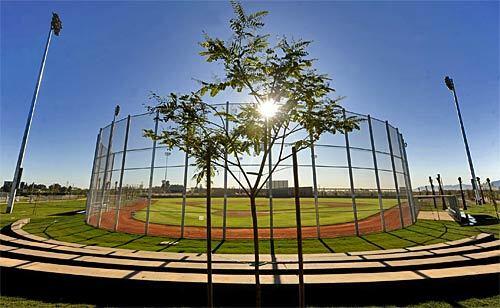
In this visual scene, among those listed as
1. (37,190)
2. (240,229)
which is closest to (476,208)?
(240,229)

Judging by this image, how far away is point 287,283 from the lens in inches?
203

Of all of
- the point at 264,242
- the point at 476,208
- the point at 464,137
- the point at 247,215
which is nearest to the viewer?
the point at 264,242

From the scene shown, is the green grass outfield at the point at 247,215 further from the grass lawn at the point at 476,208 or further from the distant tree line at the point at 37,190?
the distant tree line at the point at 37,190

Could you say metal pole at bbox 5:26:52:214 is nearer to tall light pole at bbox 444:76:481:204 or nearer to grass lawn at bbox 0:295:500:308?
grass lawn at bbox 0:295:500:308

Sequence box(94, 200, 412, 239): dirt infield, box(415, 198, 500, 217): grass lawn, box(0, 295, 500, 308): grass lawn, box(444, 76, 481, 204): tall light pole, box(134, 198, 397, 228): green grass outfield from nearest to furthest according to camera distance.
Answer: box(0, 295, 500, 308): grass lawn → box(94, 200, 412, 239): dirt infield → box(134, 198, 397, 228): green grass outfield → box(415, 198, 500, 217): grass lawn → box(444, 76, 481, 204): tall light pole

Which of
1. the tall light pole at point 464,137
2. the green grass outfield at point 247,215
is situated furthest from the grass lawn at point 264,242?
the tall light pole at point 464,137

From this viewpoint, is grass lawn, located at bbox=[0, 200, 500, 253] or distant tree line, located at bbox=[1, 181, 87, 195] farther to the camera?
distant tree line, located at bbox=[1, 181, 87, 195]

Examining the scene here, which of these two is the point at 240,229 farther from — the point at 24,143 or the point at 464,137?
the point at 464,137

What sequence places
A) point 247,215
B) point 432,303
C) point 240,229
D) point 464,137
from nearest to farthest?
point 432,303 → point 240,229 → point 247,215 → point 464,137

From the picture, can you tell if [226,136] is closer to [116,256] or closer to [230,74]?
[230,74]

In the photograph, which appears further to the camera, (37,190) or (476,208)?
(37,190)

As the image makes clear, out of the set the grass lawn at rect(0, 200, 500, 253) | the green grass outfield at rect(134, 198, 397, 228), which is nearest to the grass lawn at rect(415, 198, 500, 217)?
the green grass outfield at rect(134, 198, 397, 228)

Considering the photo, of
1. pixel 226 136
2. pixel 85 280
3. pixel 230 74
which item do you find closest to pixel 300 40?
pixel 230 74

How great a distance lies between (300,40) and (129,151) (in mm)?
14507
